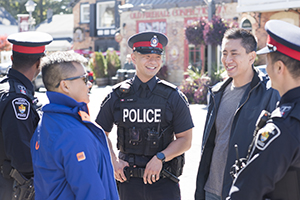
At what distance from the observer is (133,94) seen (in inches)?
133

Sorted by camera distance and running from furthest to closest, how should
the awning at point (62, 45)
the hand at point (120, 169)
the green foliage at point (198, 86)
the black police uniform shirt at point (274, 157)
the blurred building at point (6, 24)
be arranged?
the blurred building at point (6, 24), the awning at point (62, 45), the green foliage at point (198, 86), the hand at point (120, 169), the black police uniform shirt at point (274, 157)

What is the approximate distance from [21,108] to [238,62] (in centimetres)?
177

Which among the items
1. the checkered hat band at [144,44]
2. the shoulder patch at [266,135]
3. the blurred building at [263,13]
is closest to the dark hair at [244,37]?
the checkered hat band at [144,44]

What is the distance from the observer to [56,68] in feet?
7.08

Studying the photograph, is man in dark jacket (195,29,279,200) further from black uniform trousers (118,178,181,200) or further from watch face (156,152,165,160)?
watch face (156,152,165,160)

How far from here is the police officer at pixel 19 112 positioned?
277cm

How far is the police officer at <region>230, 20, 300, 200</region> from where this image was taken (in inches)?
68.2

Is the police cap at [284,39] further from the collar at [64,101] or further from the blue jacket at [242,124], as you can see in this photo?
→ the collar at [64,101]

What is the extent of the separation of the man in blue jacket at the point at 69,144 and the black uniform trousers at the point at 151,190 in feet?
3.69

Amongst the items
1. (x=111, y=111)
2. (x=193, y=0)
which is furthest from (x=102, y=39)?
(x=111, y=111)

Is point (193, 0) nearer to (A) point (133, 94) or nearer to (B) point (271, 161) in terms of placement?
(A) point (133, 94)

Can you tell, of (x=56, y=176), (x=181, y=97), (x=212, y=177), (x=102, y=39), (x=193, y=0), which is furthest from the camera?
(x=102, y=39)

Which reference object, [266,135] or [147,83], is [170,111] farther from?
[266,135]

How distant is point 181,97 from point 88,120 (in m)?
1.39
